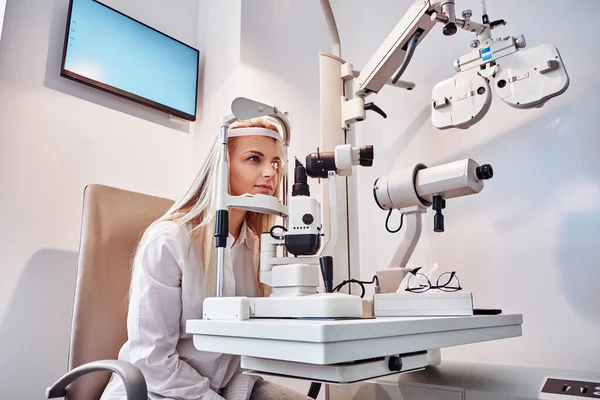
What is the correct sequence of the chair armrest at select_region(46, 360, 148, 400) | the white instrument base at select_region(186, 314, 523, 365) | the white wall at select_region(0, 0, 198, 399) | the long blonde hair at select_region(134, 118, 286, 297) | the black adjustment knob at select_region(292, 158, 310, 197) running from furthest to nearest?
1. the white wall at select_region(0, 0, 198, 399)
2. the long blonde hair at select_region(134, 118, 286, 297)
3. the black adjustment knob at select_region(292, 158, 310, 197)
4. the chair armrest at select_region(46, 360, 148, 400)
5. the white instrument base at select_region(186, 314, 523, 365)

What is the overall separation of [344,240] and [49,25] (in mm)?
1434

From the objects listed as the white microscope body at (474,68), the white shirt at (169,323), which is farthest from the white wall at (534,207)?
the white shirt at (169,323)

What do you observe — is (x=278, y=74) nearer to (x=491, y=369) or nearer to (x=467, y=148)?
(x=467, y=148)

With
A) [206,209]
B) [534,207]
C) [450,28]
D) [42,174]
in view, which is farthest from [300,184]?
[42,174]

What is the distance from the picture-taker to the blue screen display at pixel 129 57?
5.51 ft

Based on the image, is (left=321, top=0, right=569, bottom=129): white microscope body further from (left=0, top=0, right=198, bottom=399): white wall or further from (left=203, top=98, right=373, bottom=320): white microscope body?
(left=0, top=0, right=198, bottom=399): white wall

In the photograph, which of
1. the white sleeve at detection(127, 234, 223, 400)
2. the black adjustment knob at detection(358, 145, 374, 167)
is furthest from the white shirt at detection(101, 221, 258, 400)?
the black adjustment knob at detection(358, 145, 374, 167)

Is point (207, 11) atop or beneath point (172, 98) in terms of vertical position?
atop

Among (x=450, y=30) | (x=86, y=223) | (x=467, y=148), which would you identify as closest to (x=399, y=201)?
(x=450, y=30)

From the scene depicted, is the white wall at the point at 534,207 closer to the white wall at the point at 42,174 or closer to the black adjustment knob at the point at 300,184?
the black adjustment knob at the point at 300,184

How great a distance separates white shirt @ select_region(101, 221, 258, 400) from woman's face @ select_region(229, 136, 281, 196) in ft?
0.65

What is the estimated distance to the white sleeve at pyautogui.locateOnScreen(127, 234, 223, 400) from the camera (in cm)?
97

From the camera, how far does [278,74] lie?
2.01m

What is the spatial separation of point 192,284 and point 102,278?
0.30 meters
